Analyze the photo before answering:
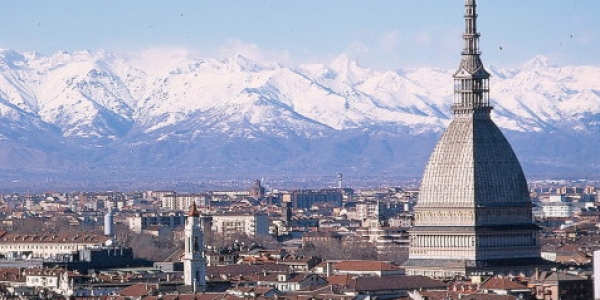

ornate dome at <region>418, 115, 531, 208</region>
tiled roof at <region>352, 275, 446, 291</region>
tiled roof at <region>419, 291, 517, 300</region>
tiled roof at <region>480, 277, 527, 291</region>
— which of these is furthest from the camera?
ornate dome at <region>418, 115, 531, 208</region>

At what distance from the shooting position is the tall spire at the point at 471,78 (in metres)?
111

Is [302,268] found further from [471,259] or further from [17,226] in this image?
[17,226]

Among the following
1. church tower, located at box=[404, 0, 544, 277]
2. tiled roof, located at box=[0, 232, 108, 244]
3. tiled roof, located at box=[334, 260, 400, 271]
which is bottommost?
tiled roof, located at box=[334, 260, 400, 271]

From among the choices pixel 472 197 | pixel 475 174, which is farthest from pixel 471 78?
pixel 472 197

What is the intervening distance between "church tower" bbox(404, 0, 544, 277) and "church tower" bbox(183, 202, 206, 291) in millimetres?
18104

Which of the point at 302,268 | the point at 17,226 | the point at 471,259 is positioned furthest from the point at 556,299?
the point at 17,226

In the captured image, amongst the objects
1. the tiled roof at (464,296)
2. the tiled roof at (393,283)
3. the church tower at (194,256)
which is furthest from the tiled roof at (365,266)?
the tiled roof at (464,296)

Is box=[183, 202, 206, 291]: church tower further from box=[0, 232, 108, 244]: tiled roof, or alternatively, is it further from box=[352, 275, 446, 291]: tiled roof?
box=[0, 232, 108, 244]: tiled roof

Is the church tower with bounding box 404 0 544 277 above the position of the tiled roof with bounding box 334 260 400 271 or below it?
above

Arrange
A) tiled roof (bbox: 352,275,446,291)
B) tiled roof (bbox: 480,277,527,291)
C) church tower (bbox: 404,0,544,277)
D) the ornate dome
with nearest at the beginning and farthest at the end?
tiled roof (bbox: 480,277,527,291)
tiled roof (bbox: 352,275,446,291)
church tower (bbox: 404,0,544,277)
the ornate dome

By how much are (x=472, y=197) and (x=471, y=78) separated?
5.45 meters

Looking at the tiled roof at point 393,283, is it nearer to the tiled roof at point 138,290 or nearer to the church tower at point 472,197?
the tiled roof at point 138,290

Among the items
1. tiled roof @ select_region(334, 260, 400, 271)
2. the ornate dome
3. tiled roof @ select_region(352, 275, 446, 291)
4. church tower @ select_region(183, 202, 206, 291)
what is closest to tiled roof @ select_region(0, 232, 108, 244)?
tiled roof @ select_region(334, 260, 400, 271)

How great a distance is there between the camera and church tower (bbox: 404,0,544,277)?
108 metres
